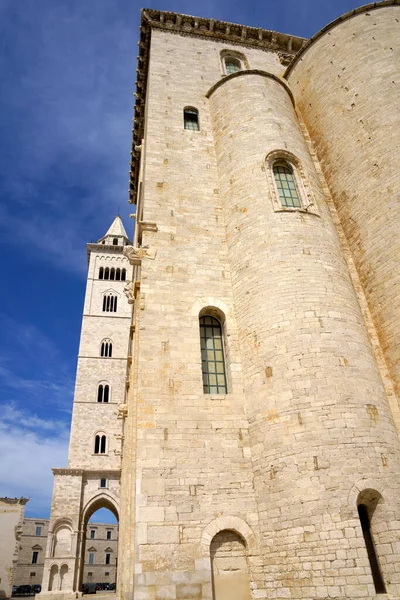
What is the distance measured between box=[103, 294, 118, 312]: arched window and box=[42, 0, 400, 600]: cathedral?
24038 millimetres

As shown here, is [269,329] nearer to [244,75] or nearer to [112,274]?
[244,75]

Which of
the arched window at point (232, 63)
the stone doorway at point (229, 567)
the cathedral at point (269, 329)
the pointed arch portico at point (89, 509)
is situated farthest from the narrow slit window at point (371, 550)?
the pointed arch portico at point (89, 509)

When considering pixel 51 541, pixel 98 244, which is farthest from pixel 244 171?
pixel 98 244

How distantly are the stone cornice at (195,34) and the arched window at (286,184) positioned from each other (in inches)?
333

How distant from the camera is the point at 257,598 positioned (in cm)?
733

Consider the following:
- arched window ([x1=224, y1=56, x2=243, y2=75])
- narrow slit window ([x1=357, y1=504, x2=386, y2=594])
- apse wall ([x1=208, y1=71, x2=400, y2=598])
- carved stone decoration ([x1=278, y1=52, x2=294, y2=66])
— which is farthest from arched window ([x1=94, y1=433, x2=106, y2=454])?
carved stone decoration ([x1=278, y1=52, x2=294, y2=66])

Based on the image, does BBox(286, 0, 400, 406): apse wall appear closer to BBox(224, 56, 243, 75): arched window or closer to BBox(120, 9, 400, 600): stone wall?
BBox(120, 9, 400, 600): stone wall

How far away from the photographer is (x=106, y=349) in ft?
117

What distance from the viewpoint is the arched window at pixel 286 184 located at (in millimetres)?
→ 11966

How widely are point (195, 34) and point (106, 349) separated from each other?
24.5 metres

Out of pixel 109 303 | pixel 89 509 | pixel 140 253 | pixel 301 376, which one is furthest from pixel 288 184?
pixel 109 303

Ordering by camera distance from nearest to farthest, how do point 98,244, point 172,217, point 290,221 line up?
point 290,221 → point 172,217 → point 98,244

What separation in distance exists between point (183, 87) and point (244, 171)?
19.5ft

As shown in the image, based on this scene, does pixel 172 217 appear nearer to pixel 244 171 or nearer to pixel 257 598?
pixel 244 171
